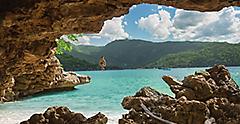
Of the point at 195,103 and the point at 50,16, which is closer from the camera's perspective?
the point at 50,16

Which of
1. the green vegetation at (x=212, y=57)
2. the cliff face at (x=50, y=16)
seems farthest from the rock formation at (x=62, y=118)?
the green vegetation at (x=212, y=57)

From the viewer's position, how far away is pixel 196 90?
1028cm

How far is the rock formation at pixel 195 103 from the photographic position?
890 cm

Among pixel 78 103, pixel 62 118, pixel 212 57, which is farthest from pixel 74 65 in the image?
pixel 62 118

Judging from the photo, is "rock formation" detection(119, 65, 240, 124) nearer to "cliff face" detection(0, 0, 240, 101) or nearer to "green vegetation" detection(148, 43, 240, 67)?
"cliff face" detection(0, 0, 240, 101)

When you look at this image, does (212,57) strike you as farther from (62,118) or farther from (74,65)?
(62,118)

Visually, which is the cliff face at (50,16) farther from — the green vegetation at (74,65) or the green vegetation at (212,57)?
the green vegetation at (212,57)

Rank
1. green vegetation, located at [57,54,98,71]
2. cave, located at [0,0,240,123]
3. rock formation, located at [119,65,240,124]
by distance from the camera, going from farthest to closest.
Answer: green vegetation, located at [57,54,98,71]
rock formation, located at [119,65,240,124]
cave, located at [0,0,240,123]

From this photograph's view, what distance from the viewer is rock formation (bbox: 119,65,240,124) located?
8898 mm

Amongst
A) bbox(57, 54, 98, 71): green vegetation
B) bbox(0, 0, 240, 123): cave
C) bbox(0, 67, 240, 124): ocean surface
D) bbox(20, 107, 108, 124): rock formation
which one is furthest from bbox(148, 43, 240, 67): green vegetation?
bbox(20, 107, 108, 124): rock formation

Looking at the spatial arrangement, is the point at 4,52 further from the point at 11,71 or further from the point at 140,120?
the point at 140,120

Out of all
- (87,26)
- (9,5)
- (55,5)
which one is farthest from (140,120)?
(9,5)

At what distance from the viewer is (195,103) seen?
8.94m

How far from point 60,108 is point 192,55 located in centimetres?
19272
